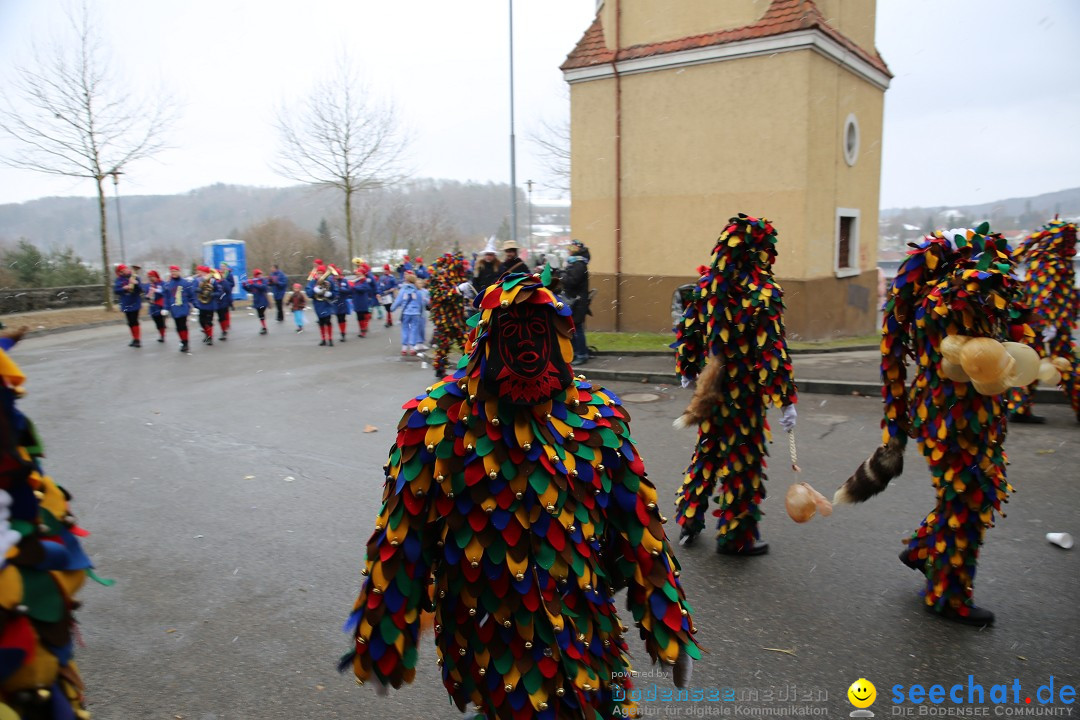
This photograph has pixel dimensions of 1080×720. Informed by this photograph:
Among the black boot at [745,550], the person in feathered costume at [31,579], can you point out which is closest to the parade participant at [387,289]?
the black boot at [745,550]

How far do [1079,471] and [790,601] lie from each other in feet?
13.1

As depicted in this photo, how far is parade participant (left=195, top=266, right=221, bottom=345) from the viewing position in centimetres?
1773

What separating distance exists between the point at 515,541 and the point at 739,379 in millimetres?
2966

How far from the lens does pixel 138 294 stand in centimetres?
1711

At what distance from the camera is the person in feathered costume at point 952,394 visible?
3.68 metres

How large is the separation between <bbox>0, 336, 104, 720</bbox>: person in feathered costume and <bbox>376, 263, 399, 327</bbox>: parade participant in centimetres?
2078

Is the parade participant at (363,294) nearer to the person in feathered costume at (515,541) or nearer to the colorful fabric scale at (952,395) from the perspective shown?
the colorful fabric scale at (952,395)

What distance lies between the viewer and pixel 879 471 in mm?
4121

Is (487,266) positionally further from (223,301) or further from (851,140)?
(223,301)

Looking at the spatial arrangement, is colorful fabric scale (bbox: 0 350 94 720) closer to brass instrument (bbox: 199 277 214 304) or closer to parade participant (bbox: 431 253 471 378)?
parade participant (bbox: 431 253 471 378)

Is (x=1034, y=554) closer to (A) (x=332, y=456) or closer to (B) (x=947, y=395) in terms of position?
(B) (x=947, y=395)

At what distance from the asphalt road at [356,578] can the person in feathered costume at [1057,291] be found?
725mm

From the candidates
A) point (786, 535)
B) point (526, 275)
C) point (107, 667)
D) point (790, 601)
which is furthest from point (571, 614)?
point (786, 535)

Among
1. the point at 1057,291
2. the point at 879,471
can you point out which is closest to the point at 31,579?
the point at 879,471
